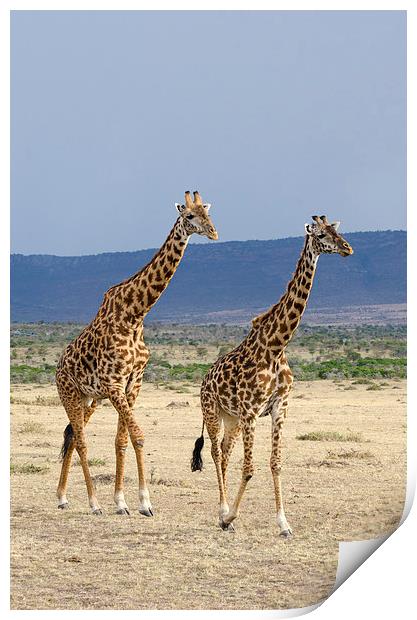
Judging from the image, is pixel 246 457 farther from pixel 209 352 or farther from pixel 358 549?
pixel 209 352

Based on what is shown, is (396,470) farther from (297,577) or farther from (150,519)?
(297,577)

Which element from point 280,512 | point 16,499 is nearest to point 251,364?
point 280,512

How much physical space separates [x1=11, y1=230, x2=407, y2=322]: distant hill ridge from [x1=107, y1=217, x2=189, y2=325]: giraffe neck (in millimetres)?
49637

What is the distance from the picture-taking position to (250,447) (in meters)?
8.42

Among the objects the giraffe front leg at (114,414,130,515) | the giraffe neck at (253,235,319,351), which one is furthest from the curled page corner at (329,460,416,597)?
the giraffe front leg at (114,414,130,515)

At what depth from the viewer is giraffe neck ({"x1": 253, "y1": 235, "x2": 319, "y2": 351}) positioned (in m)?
8.19

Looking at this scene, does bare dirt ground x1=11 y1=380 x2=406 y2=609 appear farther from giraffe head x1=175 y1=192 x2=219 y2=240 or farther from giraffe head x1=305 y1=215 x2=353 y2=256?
giraffe head x1=175 y1=192 x2=219 y2=240

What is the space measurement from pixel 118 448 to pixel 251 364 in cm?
125

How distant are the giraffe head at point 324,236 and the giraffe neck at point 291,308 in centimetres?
8

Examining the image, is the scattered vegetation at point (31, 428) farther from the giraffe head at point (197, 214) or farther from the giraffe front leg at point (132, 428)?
the giraffe head at point (197, 214)

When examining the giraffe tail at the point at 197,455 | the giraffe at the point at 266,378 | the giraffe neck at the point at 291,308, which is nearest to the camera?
the giraffe neck at the point at 291,308

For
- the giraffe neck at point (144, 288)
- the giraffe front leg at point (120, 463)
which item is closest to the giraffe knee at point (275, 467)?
the giraffe front leg at point (120, 463)

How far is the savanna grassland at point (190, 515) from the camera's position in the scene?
742 centimetres

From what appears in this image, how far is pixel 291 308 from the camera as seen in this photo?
8375mm
